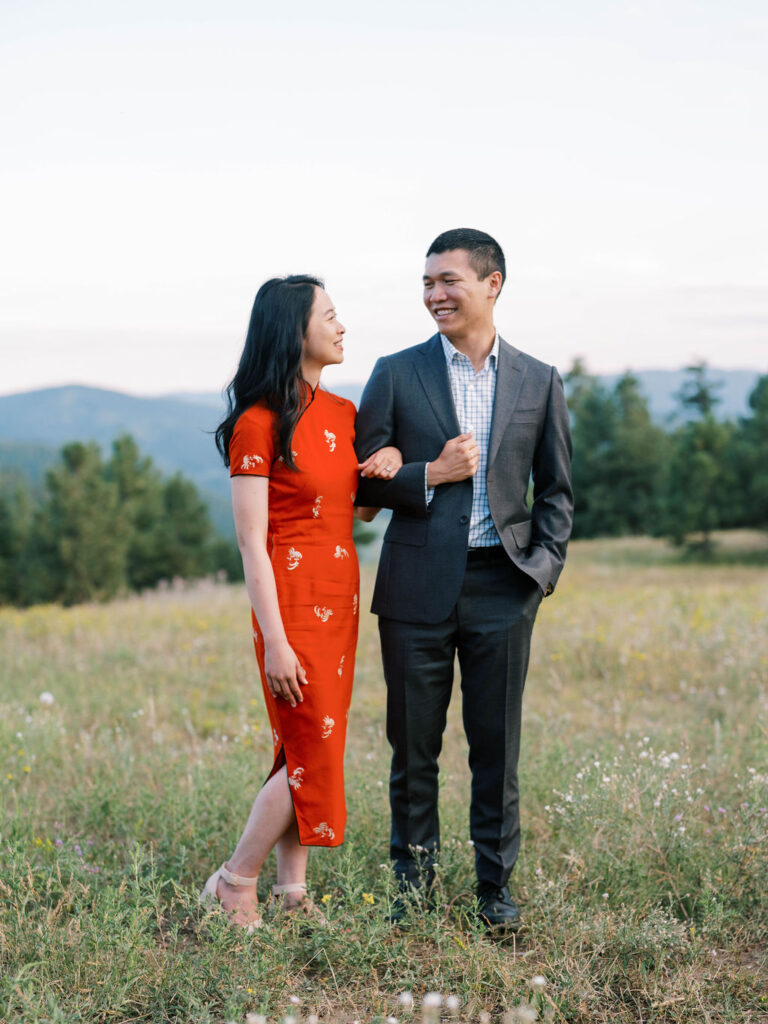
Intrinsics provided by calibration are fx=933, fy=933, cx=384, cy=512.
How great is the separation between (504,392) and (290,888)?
218cm

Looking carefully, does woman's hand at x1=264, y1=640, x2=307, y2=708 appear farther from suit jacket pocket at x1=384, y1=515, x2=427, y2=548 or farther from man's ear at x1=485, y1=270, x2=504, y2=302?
man's ear at x1=485, y1=270, x2=504, y2=302

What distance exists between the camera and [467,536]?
12.1 feet

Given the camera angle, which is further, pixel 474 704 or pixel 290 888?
pixel 474 704

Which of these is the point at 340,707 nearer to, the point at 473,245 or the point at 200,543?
the point at 473,245

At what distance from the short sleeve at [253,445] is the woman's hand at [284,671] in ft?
2.14

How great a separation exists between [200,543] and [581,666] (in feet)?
147

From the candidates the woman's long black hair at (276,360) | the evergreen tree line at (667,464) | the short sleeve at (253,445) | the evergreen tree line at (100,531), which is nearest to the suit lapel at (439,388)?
the woman's long black hair at (276,360)

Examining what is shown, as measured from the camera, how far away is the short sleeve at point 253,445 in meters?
3.46

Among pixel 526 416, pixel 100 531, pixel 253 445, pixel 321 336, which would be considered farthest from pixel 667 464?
pixel 253 445

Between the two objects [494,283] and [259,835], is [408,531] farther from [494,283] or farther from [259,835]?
[259,835]

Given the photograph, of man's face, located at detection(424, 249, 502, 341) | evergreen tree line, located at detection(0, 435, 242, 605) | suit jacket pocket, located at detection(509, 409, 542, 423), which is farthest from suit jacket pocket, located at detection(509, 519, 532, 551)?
evergreen tree line, located at detection(0, 435, 242, 605)

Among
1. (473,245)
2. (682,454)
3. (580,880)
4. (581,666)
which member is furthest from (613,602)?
(682,454)

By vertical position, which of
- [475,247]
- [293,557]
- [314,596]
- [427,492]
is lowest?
[314,596]

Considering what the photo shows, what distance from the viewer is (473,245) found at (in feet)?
12.0
